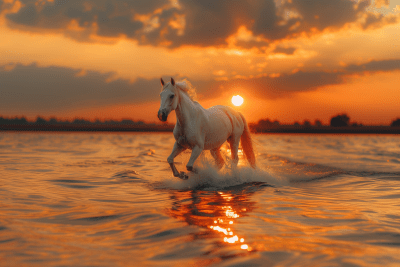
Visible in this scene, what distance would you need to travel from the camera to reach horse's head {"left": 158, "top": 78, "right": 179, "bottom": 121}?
6806 millimetres

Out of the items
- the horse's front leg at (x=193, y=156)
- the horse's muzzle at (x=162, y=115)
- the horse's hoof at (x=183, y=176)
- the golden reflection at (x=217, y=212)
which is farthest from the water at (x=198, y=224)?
the horse's muzzle at (x=162, y=115)

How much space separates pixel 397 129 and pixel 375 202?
127090 mm

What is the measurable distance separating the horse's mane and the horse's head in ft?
1.45

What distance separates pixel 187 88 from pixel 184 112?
75cm

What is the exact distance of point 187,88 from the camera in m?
8.00

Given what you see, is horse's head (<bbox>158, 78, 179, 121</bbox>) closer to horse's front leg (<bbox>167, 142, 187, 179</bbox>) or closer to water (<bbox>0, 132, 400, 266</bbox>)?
horse's front leg (<bbox>167, 142, 187, 179</bbox>)

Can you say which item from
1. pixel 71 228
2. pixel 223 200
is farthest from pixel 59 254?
pixel 223 200

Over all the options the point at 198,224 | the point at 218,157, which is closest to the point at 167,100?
the point at 218,157

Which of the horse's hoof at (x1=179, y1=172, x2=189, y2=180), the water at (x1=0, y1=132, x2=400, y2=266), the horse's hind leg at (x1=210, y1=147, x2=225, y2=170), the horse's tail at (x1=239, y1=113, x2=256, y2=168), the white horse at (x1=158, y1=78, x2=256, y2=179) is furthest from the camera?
the horse's tail at (x1=239, y1=113, x2=256, y2=168)

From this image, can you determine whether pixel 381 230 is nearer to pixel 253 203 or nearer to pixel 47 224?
pixel 253 203

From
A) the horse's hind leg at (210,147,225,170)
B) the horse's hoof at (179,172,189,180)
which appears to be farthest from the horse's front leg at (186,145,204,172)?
the horse's hind leg at (210,147,225,170)

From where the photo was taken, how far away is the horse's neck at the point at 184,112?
7.60m

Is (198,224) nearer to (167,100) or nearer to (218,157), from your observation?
(167,100)

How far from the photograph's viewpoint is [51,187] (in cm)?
774
